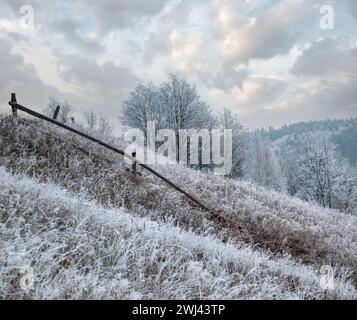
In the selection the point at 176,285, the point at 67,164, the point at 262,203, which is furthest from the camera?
the point at 262,203

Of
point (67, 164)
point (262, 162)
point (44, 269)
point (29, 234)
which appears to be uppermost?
point (262, 162)

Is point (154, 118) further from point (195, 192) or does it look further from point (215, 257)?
point (215, 257)

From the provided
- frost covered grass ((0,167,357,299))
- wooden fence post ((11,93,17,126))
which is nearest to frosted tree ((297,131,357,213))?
wooden fence post ((11,93,17,126))

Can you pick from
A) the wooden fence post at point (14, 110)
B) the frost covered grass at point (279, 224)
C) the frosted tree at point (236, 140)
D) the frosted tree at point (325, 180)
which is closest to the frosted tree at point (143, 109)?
the frosted tree at point (236, 140)

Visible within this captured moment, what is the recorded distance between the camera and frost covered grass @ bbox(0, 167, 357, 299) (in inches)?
152

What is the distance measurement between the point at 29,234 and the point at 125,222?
5.63 ft
